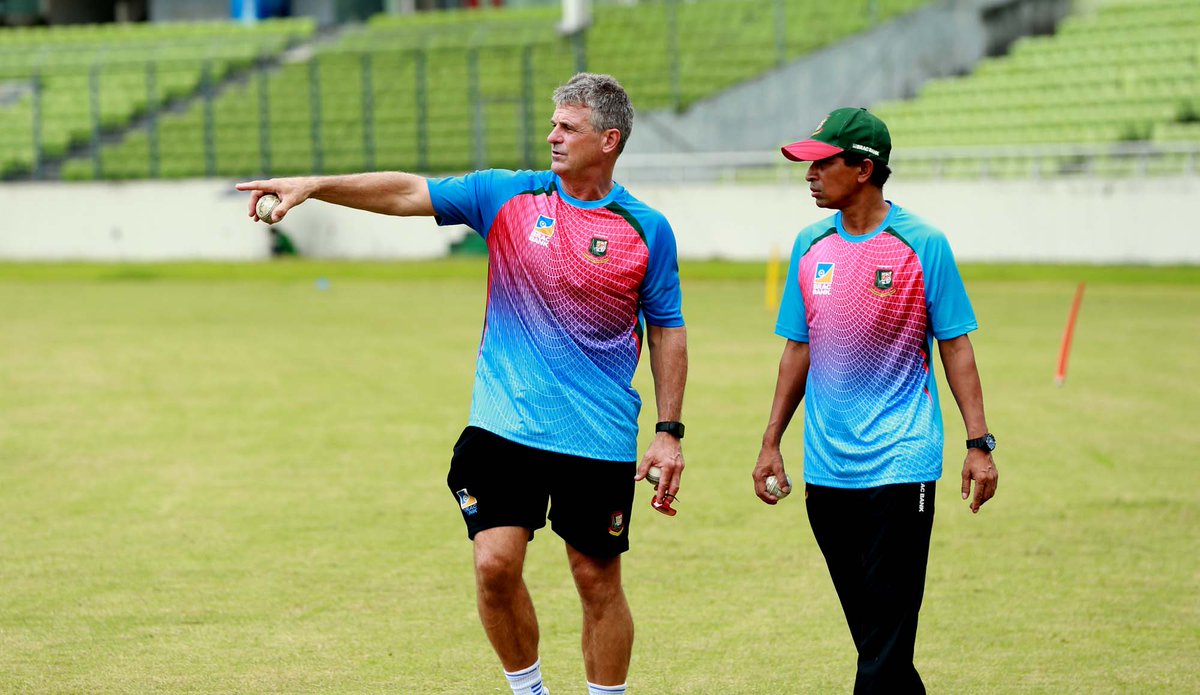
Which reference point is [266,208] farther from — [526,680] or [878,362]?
[878,362]

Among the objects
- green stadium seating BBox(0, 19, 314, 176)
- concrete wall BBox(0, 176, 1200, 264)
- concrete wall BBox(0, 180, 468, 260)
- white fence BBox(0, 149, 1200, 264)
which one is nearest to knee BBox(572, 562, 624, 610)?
white fence BBox(0, 149, 1200, 264)

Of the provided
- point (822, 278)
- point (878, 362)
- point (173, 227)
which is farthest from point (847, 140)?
point (173, 227)

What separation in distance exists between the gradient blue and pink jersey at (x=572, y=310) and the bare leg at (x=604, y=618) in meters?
0.38

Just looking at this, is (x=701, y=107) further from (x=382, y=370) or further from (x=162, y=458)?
(x=162, y=458)

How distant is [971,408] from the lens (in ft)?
16.9

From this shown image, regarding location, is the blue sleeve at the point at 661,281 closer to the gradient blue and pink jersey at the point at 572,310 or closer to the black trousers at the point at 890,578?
the gradient blue and pink jersey at the point at 572,310

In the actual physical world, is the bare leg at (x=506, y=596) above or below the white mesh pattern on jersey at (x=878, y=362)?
below

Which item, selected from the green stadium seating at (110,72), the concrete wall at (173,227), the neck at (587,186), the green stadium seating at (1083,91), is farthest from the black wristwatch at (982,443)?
the green stadium seating at (110,72)

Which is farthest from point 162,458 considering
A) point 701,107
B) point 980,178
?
point 701,107

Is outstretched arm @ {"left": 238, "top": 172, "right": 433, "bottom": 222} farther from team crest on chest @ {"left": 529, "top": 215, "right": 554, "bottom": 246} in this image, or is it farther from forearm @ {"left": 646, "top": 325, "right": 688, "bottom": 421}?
forearm @ {"left": 646, "top": 325, "right": 688, "bottom": 421}

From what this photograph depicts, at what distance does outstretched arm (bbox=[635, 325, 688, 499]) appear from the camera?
17.7ft

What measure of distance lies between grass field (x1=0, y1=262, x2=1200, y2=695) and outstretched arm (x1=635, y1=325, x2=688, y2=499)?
1.06 meters

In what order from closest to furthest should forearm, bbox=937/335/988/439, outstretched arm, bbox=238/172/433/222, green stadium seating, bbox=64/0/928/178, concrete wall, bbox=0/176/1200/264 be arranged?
forearm, bbox=937/335/988/439, outstretched arm, bbox=238/172/433/222, concrete wall, bbox=0/176/1200/264, green stadium seating, bbox=64/0/928/178

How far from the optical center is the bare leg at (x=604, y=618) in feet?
17.8
